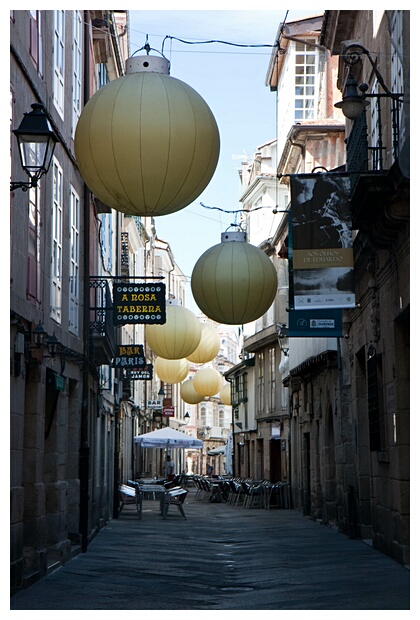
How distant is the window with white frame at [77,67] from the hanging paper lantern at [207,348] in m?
12.3

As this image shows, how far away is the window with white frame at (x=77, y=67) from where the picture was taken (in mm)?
19188

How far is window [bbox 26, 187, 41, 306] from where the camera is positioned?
13.6 metres

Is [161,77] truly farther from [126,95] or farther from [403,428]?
[403,428]

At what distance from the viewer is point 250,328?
5153cm

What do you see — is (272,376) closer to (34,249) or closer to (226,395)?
(226,395)

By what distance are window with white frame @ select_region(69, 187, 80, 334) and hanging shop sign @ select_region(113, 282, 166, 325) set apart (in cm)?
88

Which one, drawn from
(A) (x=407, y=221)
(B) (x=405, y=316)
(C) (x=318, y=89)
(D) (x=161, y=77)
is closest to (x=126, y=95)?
(D) (x=161, y=77)

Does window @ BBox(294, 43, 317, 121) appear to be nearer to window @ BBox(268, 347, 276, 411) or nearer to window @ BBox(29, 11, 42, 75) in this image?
window @ BBox(268, 347, 276, 411)

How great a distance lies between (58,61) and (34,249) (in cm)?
434

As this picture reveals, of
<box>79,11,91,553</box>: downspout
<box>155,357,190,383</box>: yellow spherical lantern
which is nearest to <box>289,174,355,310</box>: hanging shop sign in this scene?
<box>79,11,91,553</box>: downspout

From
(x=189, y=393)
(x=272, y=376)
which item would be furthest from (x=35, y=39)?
(x=189, y=393)

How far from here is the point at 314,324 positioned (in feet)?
59.0

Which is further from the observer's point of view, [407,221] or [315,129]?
[315,129]

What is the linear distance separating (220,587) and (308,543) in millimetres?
6853
